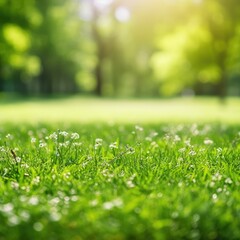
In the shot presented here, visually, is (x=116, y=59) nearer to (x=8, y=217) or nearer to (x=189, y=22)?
(x=189, y=22)

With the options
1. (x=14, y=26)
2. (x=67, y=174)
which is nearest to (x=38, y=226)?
(x=67, y=174)

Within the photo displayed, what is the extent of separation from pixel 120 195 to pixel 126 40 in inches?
2323

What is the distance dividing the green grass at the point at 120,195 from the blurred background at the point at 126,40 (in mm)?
20572

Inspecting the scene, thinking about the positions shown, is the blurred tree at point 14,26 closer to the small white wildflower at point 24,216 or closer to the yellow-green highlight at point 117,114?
the yellow-green highlight at point 117,114

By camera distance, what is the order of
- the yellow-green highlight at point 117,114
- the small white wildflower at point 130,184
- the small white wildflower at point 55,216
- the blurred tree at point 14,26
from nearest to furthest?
the small white wildflower at point 55,216 → the small white wildflower at point 130,184 → the yellow-green highlight at point 117,114 → the blurred tree at point 14,26

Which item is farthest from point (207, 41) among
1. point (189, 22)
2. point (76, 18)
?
point (76, 18)

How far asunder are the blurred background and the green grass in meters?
20.6

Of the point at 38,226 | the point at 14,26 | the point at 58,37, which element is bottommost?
the point at 58,37

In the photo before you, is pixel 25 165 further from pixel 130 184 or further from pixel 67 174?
pixel 130 184

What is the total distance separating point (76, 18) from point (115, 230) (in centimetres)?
5636

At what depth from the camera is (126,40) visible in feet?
204

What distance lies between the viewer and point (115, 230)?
3377 millimetres

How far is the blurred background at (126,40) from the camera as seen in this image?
30453 millimetres

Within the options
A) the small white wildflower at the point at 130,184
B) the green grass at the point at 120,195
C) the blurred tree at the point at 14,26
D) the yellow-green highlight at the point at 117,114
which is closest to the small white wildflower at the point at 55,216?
the green grass at the point at 120,195
